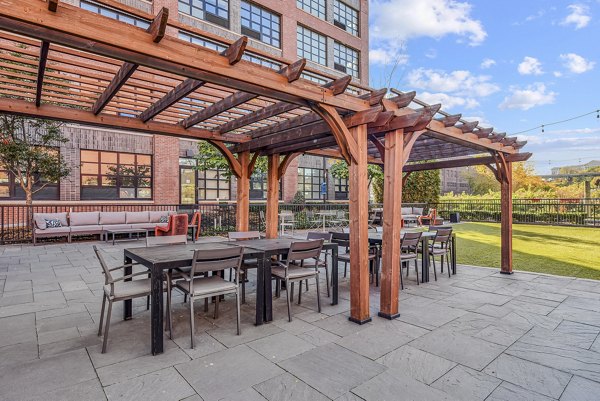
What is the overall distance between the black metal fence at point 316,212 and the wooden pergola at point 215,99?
6844mm

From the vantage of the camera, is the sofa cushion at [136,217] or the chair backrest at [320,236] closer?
the chair backrest at [320,236]

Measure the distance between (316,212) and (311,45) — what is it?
988 cm

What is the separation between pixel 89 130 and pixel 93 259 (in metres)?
7.49

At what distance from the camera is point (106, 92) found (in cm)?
374

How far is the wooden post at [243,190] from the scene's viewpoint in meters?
6.55

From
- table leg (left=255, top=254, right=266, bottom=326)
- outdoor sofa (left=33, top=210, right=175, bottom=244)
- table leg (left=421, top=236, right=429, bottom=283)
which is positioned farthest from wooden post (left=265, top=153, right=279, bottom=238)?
outdoor sofa (left=33, top=210, right=175, bottom=244)

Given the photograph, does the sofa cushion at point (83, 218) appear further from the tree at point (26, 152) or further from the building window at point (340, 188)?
the building window at point (340, 188)

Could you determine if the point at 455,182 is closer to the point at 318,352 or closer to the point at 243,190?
the point at 243,190

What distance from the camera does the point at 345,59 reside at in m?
20.3

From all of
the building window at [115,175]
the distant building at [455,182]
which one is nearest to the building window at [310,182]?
the building window at [115,175]

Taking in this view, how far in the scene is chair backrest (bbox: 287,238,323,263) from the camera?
373cm

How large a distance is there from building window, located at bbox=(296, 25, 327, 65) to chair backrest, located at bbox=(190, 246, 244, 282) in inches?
660

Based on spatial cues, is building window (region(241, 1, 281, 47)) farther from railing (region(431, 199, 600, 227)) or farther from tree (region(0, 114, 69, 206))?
railing (region(431, 199, 600, 227))

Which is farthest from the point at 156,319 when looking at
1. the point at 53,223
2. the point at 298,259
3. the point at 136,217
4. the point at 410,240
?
the point at 136,217
